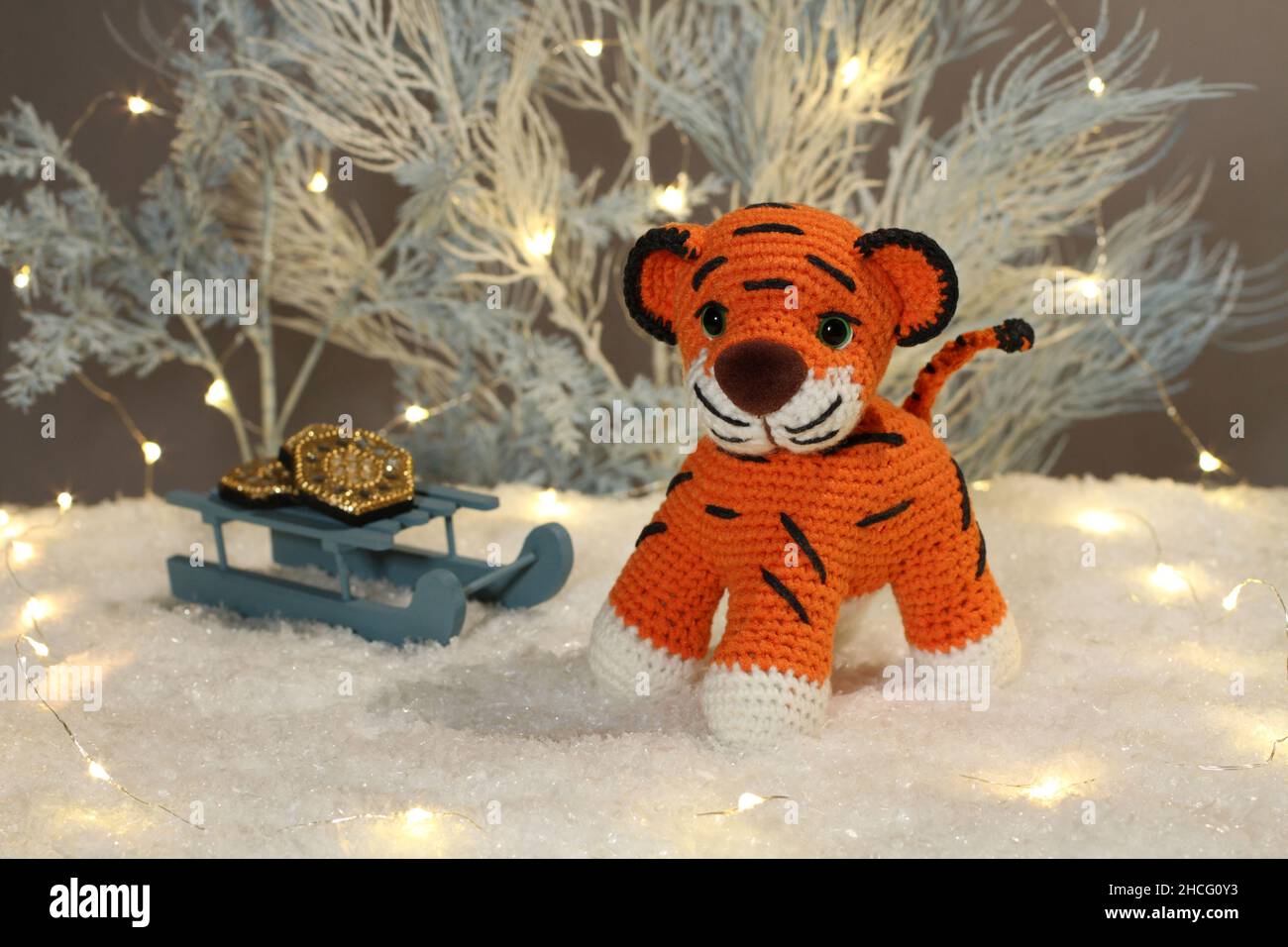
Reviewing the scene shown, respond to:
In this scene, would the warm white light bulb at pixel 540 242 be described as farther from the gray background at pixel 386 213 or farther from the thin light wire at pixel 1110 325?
the thin light wire at pixel 1110 325

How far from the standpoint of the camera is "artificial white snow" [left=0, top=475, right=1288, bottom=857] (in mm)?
958

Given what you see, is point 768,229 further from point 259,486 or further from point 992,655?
point 259,486

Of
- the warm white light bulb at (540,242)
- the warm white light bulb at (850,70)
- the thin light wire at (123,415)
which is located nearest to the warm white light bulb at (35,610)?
the thin light wire at (123,415)

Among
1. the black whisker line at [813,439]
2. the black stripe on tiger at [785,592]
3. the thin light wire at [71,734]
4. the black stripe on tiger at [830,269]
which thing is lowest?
the thin light wire at [71,734]

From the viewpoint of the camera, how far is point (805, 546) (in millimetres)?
1128

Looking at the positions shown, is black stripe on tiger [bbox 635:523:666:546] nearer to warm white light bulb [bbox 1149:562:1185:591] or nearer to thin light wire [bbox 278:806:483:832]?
thin light wire [bbox 278:806:483:832]

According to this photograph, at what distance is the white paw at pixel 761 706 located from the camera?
1.08m

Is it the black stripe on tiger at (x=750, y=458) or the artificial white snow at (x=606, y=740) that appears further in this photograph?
the black stripe on tiger at (x=750, y=458)

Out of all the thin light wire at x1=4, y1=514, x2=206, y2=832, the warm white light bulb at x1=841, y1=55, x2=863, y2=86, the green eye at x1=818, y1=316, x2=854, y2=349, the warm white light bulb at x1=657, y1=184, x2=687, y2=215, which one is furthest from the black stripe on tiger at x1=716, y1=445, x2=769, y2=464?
the warm white light bulb at x1=841, y1=55, x2=863, y2=86

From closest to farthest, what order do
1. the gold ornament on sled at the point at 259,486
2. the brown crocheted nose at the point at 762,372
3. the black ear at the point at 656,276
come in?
1. the brown crocheted nose at the point at 762,372
2. the black ear at the point at 656,276
3. the gold ornament on sled at the point at 259,486

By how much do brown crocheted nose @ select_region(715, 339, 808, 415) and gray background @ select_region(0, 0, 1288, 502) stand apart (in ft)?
3.02

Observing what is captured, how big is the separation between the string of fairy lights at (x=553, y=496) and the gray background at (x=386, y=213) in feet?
0.09

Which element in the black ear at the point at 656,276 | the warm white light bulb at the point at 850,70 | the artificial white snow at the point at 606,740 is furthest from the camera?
the warm white light bulb at the point at 850,70

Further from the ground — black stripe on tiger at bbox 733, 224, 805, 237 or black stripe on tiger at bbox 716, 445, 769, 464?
black stripe on tiger at bbox 733, 224, 805, 237
